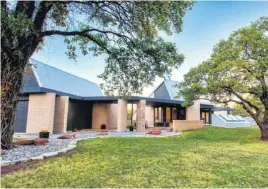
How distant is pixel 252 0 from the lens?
8586 millimetres

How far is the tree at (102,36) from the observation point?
21.7 feet

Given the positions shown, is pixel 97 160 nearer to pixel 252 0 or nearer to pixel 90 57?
pixel 90 57

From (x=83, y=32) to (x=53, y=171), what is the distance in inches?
217

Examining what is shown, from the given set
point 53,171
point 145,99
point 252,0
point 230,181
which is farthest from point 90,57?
point 145,99

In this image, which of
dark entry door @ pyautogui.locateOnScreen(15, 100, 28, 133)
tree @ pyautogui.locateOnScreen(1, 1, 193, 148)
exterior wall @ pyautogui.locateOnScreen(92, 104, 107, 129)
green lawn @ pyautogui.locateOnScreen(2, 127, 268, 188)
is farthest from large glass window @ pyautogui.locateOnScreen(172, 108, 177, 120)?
green lawn @ pyautogui.locateOnScreen(2, 127, 268, 188)

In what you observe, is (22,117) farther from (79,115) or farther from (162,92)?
(162,92)

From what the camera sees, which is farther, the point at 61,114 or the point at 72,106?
the point at 72,106

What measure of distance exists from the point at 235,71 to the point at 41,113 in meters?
13.2

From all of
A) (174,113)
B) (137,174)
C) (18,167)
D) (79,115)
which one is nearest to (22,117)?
(79,115)

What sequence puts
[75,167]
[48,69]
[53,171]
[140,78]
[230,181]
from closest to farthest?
[230,181] < [53,171] < [75,167] < [140,78] < [48,69]

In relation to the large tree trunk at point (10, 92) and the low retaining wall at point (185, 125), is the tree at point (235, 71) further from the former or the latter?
the large tree trunk at point (10, 92)

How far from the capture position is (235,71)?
1189 cm

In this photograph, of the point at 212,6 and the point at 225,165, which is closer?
the point at 225,165

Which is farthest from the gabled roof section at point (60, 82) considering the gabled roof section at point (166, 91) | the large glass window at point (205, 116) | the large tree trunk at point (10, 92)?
the large glass window at point (205, 116)
